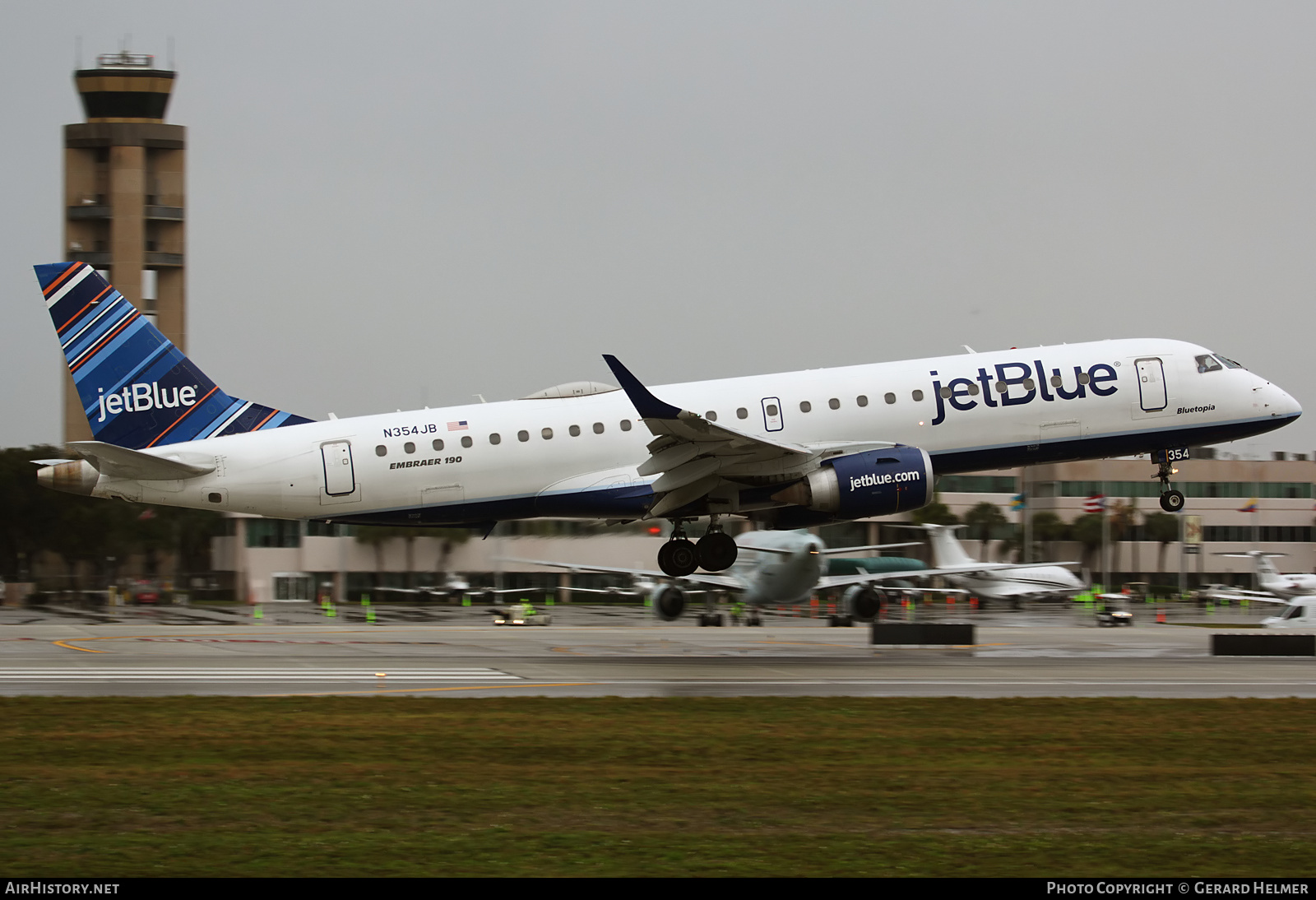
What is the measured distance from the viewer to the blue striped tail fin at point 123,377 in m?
31.5

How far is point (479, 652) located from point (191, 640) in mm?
10130

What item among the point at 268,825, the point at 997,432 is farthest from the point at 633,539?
the point at 268,825

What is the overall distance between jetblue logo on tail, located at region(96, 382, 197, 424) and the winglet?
11607mm

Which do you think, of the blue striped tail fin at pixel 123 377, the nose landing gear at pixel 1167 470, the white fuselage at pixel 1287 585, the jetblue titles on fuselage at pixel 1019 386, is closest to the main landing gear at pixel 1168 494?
the nose landing gear at pixel 1167 470

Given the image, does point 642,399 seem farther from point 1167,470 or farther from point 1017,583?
point 1017,583

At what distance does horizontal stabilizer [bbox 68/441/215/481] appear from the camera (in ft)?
95.0

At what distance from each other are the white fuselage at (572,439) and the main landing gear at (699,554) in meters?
1.32

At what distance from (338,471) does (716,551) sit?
9102 mm

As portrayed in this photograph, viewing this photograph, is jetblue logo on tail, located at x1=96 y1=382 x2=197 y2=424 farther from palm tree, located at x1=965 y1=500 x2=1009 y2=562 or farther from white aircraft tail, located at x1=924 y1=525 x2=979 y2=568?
palm tree, located at x1=965 y1=500 x2=1009 y2=562

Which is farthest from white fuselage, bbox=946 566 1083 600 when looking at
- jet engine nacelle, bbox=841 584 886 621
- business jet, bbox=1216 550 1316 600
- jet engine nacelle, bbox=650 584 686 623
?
jet engine nacelle, bbox=650 584 686 623

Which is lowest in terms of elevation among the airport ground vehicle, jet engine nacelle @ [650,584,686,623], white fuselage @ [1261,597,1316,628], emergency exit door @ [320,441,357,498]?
the airport ground vehicle

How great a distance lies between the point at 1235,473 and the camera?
109 meters

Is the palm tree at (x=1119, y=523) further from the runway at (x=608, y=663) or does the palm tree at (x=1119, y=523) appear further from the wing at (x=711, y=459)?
the wing at (x=711, y=459)
